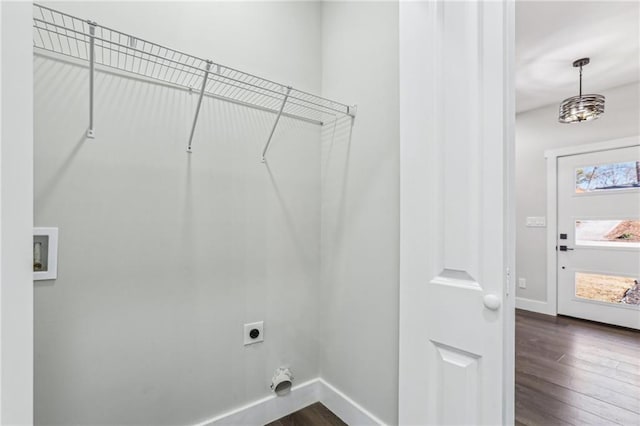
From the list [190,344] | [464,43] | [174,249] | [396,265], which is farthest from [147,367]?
[464,43]

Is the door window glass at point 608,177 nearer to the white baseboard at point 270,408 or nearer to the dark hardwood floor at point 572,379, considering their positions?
the dark hardwood floor at point 572,379

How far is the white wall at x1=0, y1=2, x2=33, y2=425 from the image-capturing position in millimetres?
462

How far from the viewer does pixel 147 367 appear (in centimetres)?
122

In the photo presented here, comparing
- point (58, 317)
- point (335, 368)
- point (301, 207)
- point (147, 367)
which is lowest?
point (335, 368)

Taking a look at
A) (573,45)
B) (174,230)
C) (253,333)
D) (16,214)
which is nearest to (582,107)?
(573,45)

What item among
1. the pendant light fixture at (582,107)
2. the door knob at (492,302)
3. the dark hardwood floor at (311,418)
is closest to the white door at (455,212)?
the door knob at (492,302)

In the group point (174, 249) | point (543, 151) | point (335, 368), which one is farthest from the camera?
point (543, 151)

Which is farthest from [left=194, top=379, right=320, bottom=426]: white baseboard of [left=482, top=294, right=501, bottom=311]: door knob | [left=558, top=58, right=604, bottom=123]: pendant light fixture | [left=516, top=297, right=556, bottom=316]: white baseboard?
[left=516, top=297, right=556, bottom=316]: white baseboard

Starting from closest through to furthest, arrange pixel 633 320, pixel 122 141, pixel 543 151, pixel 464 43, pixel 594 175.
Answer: pixel 464 43
pixel 122 141
pixel 633 320
pixel 594 175
pixel 543 151

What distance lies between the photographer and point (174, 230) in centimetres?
128

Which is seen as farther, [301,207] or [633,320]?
[633,320]

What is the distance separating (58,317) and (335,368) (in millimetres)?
1265

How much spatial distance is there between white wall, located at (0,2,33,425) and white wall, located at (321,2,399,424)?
1.17 metres

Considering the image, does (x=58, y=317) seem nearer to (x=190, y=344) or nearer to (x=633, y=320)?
(x=190, y=344)
